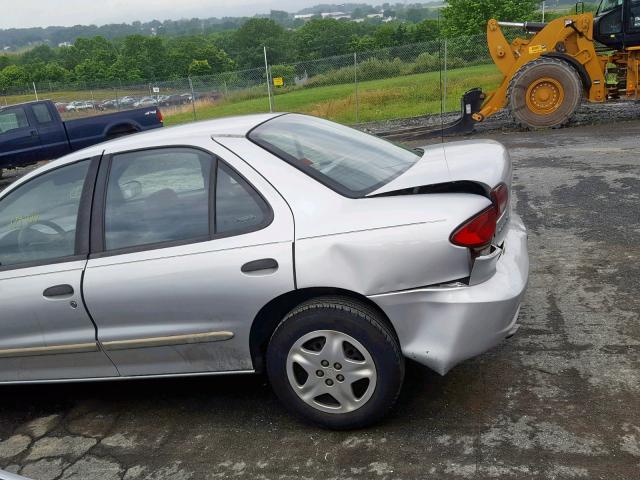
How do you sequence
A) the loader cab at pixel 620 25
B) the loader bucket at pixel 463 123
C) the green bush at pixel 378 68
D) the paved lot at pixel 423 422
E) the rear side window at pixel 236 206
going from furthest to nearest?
the green bush at pixel 378 68 < the loader bucket at pixel 463 123 < the loader cab at pixel 620 25 < the rear side window at pixel 236 206 < the paved lot at pixel 423 422

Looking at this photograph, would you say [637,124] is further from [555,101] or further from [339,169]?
[339,169]

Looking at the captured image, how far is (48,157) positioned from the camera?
15.7 m

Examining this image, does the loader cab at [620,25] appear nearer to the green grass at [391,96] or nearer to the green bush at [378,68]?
the green grass at [391,96]

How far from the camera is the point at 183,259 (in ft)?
10.8

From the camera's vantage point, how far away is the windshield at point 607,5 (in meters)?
13.3

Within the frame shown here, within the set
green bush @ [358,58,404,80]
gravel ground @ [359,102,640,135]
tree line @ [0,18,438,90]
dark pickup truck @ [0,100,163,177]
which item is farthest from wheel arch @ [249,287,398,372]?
tree line @ [0,18,438,90]

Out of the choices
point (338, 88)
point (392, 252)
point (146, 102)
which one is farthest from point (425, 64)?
point (392, 252)

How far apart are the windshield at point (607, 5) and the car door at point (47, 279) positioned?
42.2ft

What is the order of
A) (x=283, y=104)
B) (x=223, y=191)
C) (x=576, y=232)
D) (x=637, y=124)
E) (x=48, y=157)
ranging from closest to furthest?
1. (x=223, y=191)
2. (x=576, y=232)
3. (x=637, y=124)
4. (x=48, y=157)
5. (x=283, y=104)

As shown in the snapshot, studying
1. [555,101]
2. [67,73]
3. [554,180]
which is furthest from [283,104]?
[67,73]

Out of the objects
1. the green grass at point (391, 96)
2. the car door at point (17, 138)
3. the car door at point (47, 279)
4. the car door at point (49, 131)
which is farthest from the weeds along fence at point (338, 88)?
the car door at point (47, 279)

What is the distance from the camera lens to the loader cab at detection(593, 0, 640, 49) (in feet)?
43.1

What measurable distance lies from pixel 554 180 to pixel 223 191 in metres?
6.08

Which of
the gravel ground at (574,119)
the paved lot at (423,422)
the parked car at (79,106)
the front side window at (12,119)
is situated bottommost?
the gravel ground at (574,119)
